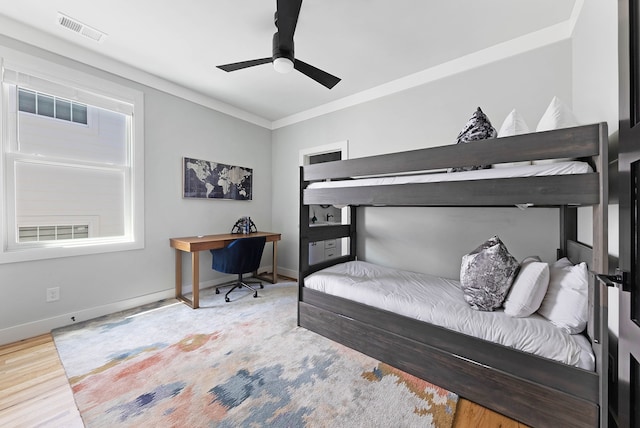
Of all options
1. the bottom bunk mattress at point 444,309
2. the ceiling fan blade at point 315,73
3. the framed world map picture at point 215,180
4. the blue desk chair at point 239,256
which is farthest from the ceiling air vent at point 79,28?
the bottom bunk mattress at point 444,309

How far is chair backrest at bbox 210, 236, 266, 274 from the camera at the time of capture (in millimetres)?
3039

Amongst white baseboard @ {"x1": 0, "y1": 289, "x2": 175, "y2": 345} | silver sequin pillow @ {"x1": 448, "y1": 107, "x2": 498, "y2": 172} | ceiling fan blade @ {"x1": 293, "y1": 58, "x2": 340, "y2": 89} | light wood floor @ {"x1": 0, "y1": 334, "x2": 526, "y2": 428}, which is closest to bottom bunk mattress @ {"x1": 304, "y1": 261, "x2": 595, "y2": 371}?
light wood floor @ {"x1": 0, "y1": 334, "x2": 526, "y2": 428}

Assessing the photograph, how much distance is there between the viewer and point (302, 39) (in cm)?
229

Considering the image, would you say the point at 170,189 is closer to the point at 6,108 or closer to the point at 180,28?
the point at 6,108

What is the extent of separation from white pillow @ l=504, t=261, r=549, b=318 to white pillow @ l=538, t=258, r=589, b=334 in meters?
0.05

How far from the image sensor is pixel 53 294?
92.8 inches

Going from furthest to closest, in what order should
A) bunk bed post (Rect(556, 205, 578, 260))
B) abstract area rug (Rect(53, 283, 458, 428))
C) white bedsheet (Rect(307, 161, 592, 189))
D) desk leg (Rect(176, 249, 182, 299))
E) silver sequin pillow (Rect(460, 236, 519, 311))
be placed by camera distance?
desk leg (Rect(176, 249, 182, 299))
bunk bed post (Rect(556, 205, 578, 260))
silver sequin pillow (Rect(460, 236, 519, 311))
abstract area rug (Rect(53, 283, 458, 428))
white bedsheet (Rect(307, 161, 592, 189))

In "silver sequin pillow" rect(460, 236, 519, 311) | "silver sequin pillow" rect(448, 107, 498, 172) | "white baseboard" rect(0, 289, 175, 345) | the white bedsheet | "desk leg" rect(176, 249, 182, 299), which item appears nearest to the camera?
the white bedsheet

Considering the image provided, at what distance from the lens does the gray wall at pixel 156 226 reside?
2240 mm

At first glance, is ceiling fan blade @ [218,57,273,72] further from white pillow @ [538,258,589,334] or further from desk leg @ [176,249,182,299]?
white pillow @ [538,258,589,334]

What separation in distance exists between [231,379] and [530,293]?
77.4 inches

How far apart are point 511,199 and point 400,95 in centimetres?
206

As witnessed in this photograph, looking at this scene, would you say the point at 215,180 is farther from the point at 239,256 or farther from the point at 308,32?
the point at 308,32

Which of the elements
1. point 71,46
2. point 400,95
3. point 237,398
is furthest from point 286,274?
Answer: point 71,46
